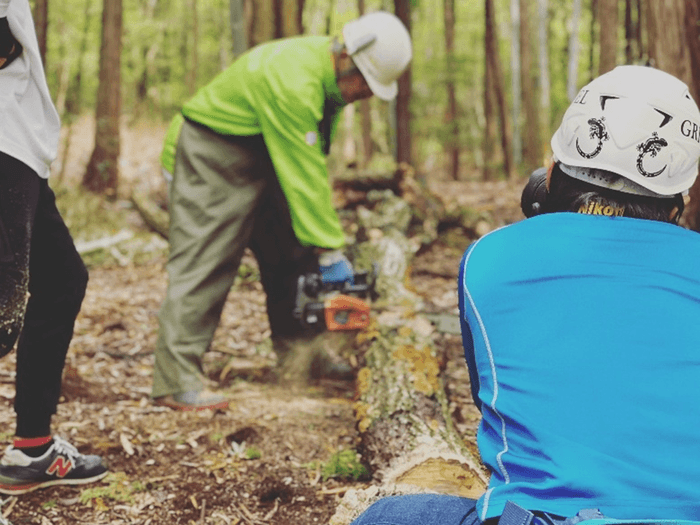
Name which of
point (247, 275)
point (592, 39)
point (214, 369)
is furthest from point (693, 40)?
point (592, 39)

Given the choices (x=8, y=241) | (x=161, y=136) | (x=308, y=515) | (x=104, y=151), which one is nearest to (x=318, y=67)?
(x=8, y=241)

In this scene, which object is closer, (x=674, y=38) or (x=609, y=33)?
(x=674, y=38)

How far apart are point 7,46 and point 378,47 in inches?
77.7

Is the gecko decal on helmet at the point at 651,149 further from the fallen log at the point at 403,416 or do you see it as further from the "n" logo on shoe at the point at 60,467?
the "n" logo on shoe at the point at 60,467

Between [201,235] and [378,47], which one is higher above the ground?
[378,47]

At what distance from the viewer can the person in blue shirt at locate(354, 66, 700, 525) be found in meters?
1.21

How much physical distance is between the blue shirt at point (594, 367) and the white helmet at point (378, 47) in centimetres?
238

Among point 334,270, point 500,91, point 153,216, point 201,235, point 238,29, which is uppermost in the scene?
point 238,29

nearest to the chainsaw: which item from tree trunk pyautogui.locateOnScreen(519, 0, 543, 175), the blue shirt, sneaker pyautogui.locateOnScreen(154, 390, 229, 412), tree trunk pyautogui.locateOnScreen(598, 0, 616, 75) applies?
sneaker pyautogui.locateOnScreen(154, 390, 229, 412)

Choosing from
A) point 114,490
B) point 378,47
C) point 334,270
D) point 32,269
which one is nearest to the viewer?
point 32,269

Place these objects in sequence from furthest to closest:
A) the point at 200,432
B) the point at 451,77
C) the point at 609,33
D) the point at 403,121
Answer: the point at 451,77, the point at 403,121, the point at 609,33, the point at 200,432

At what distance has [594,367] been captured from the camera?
4.02ft

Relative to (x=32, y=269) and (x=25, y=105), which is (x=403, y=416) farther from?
(x=25, y=105)

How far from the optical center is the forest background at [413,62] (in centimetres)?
Result: 623
